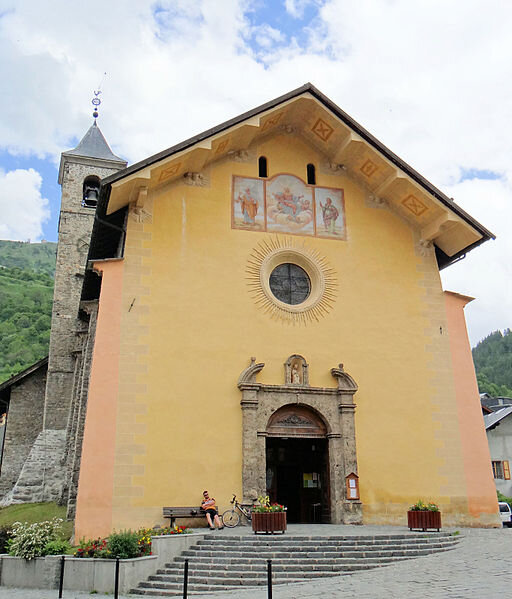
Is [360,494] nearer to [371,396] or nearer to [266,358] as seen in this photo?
[371,396]

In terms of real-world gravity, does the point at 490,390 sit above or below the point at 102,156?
below

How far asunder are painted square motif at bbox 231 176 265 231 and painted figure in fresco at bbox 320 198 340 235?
1.85 meters

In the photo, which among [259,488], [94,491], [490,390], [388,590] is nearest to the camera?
[388,590]

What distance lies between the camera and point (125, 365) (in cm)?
1495

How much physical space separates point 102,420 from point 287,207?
7776mm

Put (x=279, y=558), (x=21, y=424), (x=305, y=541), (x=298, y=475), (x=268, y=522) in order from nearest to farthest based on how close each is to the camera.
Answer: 1. (x=279, y=558)
2. (x=305, y=541)
3. (x=268, y=522)
4. (x=298, y=475)
5. (x=21, y=424)

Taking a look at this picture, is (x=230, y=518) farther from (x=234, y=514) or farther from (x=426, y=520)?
(x=426, y=520)

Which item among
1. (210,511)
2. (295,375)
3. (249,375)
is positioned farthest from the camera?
(295,375)

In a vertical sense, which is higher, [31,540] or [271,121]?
[271,121]

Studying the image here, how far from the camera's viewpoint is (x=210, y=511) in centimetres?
1390

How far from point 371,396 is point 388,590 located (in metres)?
7.63

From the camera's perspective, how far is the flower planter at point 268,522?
12.5 meters

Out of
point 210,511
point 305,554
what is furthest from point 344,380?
point 305,554

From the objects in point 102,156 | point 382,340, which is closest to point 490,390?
point 102,156
